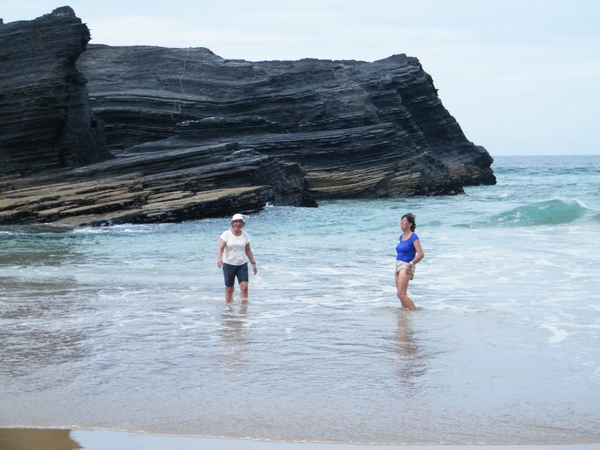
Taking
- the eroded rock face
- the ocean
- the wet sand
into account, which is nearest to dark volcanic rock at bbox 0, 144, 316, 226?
the eroded rock face

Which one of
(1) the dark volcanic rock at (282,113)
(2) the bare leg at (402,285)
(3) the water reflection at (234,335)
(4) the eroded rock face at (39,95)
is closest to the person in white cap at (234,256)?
(3) the water reflection at (234,335)

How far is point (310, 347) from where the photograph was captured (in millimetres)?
8227

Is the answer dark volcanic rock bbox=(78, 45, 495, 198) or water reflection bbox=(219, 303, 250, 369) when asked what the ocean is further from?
dark volcanic rock bbox=(78, 45, 495, 198)

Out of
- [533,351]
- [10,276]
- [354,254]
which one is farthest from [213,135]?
[533,351]

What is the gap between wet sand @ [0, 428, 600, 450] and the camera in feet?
17.5

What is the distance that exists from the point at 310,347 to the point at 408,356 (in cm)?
99

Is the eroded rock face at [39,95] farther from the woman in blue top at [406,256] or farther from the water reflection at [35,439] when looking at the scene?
the water reflection at [35,439]

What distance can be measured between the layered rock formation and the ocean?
8.35 metres

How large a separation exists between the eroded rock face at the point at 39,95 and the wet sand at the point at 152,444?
24.2 metres

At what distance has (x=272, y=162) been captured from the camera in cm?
2988

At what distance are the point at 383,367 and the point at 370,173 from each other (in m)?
34.0

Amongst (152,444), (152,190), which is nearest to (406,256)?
(152,444)

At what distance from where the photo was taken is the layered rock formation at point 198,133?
84.5 ft

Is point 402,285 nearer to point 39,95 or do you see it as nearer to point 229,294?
point 229,294
